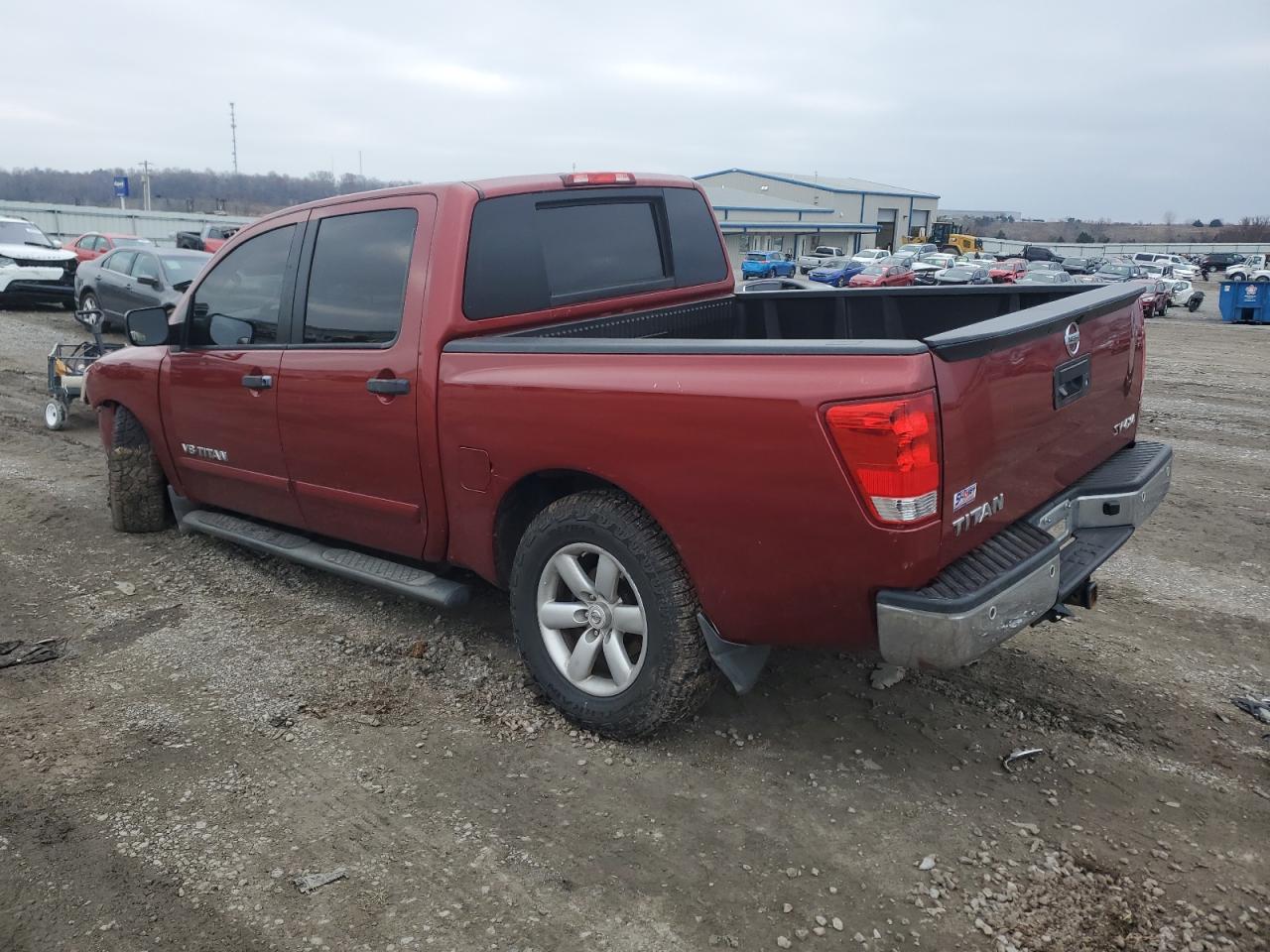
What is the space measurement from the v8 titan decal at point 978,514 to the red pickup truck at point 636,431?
0.02 m

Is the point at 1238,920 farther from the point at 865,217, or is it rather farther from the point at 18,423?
the point at 865,217

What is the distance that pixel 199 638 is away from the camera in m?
4.46

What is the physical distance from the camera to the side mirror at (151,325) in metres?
4.95

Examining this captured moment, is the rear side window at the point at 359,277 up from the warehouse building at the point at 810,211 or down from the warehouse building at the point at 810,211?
down

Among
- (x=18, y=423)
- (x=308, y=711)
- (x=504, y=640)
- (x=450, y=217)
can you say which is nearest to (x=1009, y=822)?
(x=504, y=640)

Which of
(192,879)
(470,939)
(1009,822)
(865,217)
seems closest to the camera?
(470,939)

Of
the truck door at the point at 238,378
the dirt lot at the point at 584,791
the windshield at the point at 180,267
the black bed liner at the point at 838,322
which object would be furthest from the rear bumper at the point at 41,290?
the black bed liner at the point at 838,322

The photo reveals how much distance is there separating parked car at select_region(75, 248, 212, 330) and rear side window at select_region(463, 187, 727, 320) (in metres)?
11.2

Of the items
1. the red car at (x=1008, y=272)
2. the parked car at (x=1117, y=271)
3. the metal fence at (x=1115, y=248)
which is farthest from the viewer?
the metal fence at (x=1115, y=248)

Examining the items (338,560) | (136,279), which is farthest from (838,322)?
(136,279)

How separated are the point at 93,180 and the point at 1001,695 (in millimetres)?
115771

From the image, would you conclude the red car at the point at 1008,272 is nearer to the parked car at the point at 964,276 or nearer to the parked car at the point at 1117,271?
the parked car at the point at 964,276

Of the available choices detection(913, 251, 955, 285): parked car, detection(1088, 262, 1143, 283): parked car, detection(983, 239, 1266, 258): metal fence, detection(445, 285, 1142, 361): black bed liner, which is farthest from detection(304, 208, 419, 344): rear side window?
detection(983, 239, 1266, 258): metal fence

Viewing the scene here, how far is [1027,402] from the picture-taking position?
304 cm
